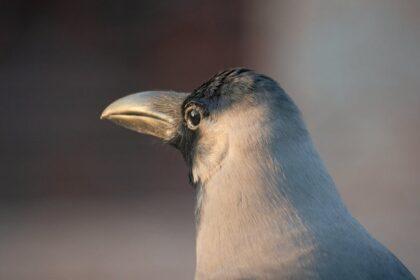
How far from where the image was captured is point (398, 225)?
8.50 m

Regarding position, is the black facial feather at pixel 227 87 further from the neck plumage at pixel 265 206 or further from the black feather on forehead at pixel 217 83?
the neck plumage at pixel 265 206

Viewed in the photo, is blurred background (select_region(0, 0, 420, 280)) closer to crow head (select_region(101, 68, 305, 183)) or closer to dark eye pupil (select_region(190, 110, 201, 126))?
crow head (select_region(101, 68, 305, 183))

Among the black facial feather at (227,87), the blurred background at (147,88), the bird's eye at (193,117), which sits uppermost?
the black facial feather at (227,87)

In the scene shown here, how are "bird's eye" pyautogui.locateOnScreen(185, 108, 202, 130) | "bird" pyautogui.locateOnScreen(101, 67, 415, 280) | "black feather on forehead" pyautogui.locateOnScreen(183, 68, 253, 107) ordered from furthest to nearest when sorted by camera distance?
"bird's eye" pyautogui.locateOnScreen(185, 108, 202, 130), "black feather on forehead" pyautogui.locateOnScreen(183, 68, 253, 107), "bird" pyautogui.locateOnScreen(101, 67, 415, 280)

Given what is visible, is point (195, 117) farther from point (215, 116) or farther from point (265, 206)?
point (265, 206)

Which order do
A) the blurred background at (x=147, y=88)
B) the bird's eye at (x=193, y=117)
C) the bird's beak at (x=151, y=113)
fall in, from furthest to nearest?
1. the blurred background at (x=147, y=88)
2. the bird's beak at (x=151, y=113)
3. the bird's eye at (x=193, y=117)

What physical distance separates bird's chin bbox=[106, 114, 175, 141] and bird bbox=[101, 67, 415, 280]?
0.17 m

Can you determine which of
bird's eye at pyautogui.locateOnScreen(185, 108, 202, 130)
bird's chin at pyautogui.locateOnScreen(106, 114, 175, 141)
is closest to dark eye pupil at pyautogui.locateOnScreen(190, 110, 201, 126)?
bird's eye at pyautogui.locateOnScreen(185, 108, 202, 130)

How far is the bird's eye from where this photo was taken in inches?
139

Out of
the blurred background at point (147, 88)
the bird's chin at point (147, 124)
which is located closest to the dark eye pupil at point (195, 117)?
the bird's chin at point (147, 124)

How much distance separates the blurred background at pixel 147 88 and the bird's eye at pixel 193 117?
15.2 ft

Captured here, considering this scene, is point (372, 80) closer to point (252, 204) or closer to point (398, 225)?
point (398, 225)

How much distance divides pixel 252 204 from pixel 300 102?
5.36 meters

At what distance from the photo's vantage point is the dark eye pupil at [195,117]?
354 cm
